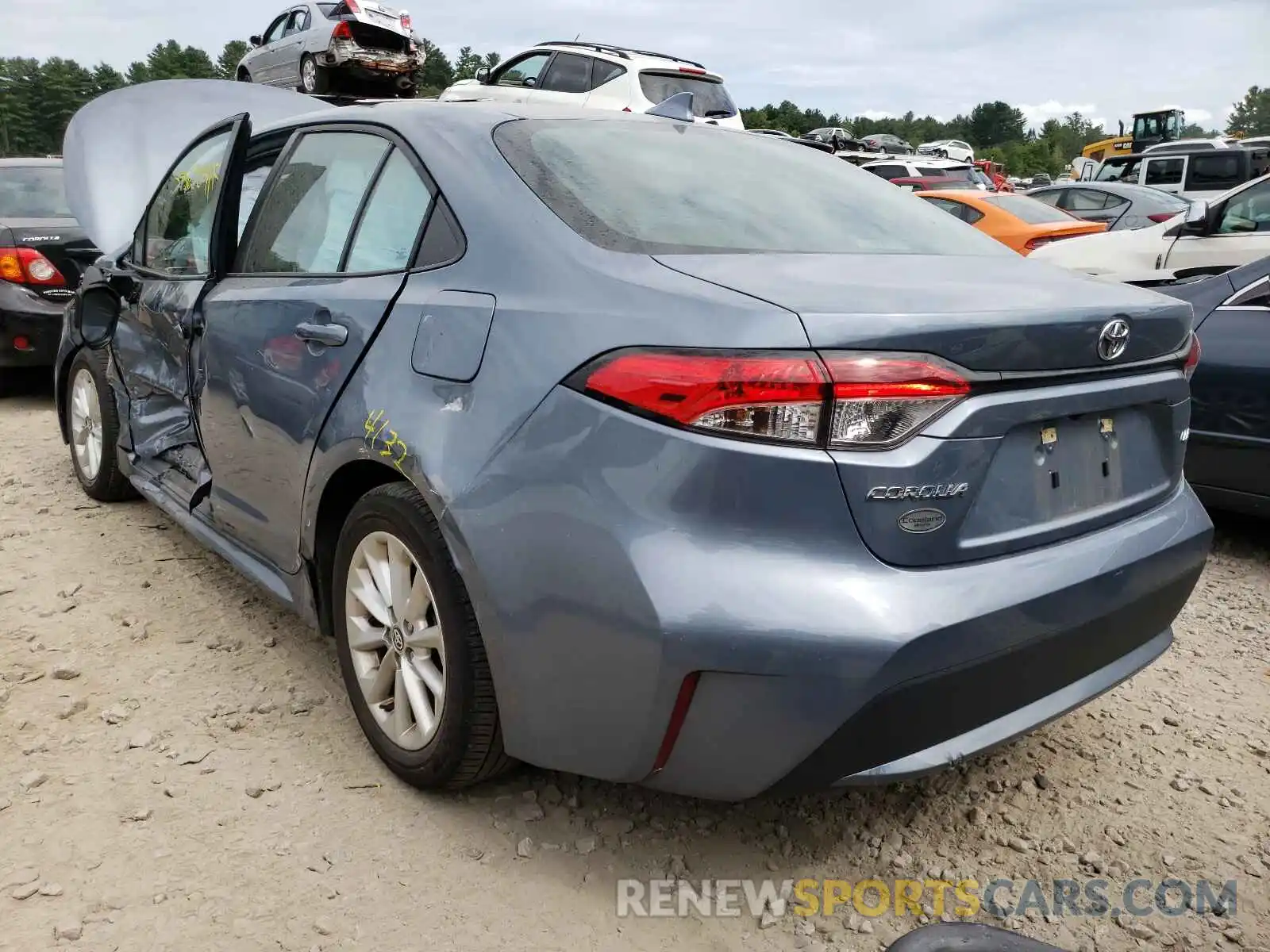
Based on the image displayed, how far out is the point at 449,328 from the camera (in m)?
2.12

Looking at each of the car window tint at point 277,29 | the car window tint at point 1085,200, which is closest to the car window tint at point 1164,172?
the car window tint at point 1085,200

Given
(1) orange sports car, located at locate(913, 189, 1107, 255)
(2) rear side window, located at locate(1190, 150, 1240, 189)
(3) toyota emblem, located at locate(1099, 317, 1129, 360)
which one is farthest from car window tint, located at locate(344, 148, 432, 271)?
(2) rear side window, located at locate(1190, 150, 1240, 189)

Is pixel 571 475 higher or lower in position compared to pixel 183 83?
lower

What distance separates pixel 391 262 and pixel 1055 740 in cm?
210

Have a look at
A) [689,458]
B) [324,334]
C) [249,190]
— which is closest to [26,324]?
[249,190]

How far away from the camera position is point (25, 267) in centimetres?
636

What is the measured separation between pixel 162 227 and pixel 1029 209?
8.95 meters

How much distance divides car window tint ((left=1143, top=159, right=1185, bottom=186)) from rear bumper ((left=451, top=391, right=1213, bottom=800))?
19.2 metres

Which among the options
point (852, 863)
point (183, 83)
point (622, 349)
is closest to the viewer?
point (622, 349)

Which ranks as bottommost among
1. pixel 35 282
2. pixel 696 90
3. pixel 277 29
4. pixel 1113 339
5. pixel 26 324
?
pixel 26 324

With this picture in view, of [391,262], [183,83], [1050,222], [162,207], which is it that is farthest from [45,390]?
[1050,222]

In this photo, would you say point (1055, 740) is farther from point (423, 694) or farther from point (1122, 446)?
point (423, 694)

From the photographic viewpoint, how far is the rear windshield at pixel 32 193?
691 cm

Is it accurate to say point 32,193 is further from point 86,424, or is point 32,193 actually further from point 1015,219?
point 1015,219
